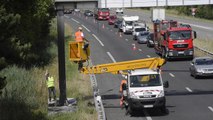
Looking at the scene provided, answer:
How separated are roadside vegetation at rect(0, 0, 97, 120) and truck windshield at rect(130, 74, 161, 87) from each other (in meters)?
2.48

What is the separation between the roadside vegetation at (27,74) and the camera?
23233 millimetres

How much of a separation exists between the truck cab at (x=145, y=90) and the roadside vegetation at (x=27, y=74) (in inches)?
81.2

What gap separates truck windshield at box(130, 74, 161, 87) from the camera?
2611 centimetres

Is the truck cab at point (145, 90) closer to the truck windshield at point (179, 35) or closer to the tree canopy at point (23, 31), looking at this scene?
the tree canopy at point (23, 31)

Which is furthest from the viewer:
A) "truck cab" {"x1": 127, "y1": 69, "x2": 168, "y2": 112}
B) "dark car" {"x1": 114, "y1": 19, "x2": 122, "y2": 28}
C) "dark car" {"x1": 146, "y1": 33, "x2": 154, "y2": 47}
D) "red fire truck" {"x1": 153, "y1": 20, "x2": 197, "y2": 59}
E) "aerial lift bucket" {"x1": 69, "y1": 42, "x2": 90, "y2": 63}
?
"dark car" {"x1": 114, "y1": 19, "x2": 122, "y2": 28}

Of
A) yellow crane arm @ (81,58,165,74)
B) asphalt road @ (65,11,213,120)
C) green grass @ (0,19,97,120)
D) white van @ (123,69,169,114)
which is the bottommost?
asphalt road @ (65,11,213,120)

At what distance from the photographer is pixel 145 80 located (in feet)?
86.2

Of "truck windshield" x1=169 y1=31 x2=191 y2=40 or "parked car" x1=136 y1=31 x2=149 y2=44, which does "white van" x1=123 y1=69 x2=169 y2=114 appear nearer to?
"truck windshield" x1=169 y1=31 x2=191 y2=40

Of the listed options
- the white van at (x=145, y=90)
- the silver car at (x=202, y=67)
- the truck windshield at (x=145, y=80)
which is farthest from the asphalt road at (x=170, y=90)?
the truck windshield at (x=145, y=80)

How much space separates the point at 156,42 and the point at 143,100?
28120 mm

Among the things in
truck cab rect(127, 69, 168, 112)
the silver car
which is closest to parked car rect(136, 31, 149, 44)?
the silver car

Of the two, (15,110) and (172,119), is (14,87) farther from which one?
(172,119)

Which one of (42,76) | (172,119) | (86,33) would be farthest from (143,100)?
(86,33)

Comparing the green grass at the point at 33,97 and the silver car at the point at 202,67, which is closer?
the green grass at the point at 33,97
